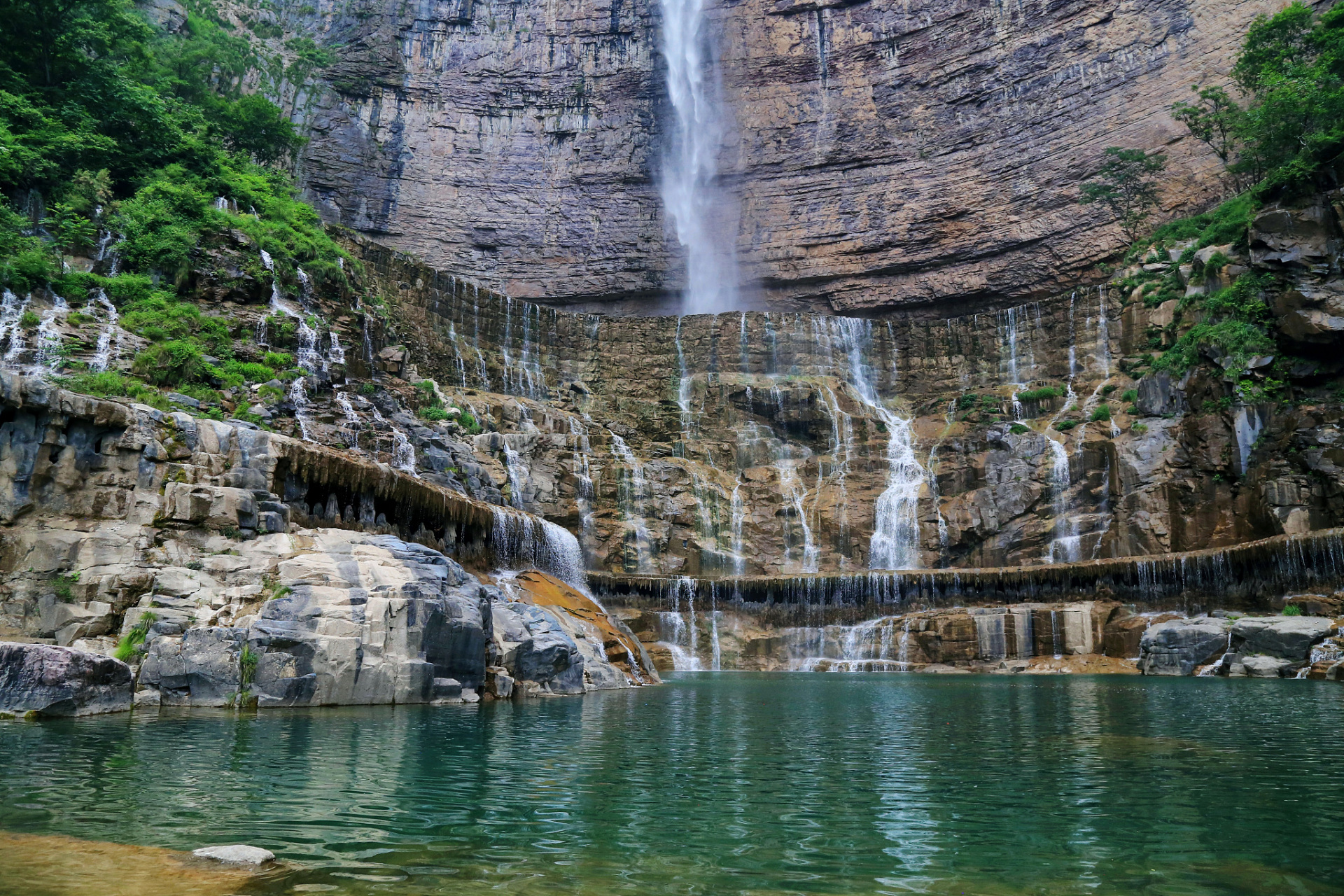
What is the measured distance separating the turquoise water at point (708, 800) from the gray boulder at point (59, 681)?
0.50 meters

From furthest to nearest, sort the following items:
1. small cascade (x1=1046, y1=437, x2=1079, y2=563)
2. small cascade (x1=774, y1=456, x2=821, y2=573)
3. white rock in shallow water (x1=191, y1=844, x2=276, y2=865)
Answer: small cascade (x1=774, y1=456, x2=821, y2=573) → small cascade (x1=1046, y1=437, x2=1079, y2=563) → white rock in shallow water (x1=191, y1=844, x2=276, y2=865)

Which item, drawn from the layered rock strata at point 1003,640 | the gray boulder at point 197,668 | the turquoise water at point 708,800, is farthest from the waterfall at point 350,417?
the turquoise water at point 708,800

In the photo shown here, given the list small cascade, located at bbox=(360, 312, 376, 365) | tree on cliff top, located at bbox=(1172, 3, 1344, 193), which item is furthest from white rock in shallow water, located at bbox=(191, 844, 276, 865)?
tree on cliff top, located at bbox=(1172, 3, 1344, 193)

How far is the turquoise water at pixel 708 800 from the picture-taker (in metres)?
5.15

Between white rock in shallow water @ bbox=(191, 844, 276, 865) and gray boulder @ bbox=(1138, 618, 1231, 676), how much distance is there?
976 inches

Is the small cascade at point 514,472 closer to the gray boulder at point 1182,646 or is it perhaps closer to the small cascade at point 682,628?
the small cascade at point 682,628

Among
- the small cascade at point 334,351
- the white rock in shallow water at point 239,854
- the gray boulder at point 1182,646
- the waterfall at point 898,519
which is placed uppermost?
the small cascade at point 334,351

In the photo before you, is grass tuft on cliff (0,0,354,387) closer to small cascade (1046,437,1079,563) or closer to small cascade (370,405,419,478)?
small cascade (370,405,419,478)

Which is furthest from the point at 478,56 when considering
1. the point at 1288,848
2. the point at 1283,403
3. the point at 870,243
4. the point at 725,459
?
the point at 1288,848

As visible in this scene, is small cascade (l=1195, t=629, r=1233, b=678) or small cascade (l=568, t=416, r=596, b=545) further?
small cascade (l=568, t=416, r=596, b=545)

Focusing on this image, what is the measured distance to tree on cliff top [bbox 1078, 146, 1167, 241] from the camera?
147 ft

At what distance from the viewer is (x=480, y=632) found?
15945mm

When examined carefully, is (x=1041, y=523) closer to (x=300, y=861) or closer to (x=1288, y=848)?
(x=1288, y=848)

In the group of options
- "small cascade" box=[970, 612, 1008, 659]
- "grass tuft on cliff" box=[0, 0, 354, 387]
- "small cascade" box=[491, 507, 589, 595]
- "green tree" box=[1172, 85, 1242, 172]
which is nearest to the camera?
"grass tuft on cliff" box=[0, 0, 354, 387]
